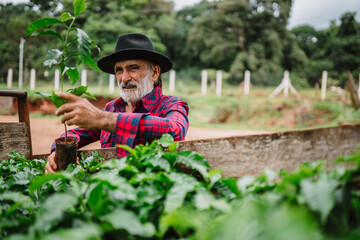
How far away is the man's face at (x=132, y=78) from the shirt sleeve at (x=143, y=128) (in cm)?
57

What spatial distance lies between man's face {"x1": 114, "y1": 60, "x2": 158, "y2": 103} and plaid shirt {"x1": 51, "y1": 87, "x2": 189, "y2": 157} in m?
0.11

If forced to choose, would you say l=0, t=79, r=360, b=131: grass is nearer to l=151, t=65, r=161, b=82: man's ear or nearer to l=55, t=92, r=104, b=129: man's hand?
l=151, t=65, r=161, b=82: man's ear

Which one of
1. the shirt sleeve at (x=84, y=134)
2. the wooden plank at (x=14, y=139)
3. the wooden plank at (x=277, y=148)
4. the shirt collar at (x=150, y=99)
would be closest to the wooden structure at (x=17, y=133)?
the wooden plank at (x=14, y=139)

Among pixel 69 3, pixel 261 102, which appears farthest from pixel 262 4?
pixel 69 3

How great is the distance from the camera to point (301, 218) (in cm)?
47

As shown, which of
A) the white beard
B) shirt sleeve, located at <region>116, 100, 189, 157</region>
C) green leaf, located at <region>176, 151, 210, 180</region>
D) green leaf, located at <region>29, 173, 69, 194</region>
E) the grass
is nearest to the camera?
green leaf, located at <region>29, 173, 69, 194</region>

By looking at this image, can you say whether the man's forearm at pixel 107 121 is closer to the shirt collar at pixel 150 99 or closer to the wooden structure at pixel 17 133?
the wooden structure at pixel 17 133

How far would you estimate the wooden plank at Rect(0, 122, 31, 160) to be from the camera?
1640 mm

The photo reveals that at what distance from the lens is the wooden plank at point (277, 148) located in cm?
151

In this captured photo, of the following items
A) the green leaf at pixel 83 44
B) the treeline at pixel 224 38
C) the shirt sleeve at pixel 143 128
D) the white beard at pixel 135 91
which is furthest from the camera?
the treeline at pixel 224 38

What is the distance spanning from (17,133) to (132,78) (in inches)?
42.0

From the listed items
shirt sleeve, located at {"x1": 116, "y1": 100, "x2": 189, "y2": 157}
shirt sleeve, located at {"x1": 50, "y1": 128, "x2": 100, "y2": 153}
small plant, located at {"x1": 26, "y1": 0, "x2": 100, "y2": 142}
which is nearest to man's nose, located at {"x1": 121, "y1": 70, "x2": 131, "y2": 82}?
shirt sleeve, located at {"x1": 50, "y1": 128, "x2": 100, "y2": 153}

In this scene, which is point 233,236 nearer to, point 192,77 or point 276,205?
point 276,205

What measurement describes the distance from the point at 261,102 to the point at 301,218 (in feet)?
48.5
